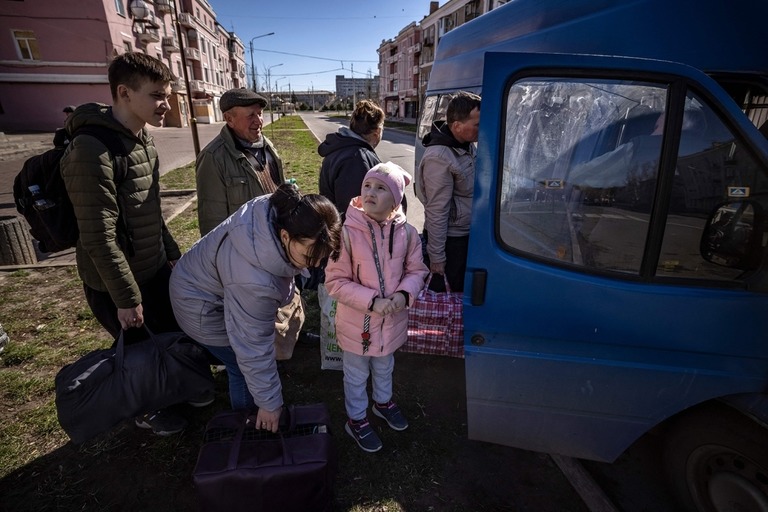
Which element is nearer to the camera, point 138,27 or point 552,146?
point 552,146

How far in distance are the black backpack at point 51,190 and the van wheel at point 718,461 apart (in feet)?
10.0

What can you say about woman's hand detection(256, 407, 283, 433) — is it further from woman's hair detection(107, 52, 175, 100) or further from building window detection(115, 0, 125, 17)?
building window detection(115, 0, 125, 17)

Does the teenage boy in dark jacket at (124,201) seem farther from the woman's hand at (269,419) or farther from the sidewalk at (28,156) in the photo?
the sidewalk at (28,156)

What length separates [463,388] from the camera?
308 centimetres

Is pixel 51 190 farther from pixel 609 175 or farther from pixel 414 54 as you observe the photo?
pixel 414 54

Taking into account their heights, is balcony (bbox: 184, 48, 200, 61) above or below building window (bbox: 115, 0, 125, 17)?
below

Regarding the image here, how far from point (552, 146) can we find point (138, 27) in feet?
130

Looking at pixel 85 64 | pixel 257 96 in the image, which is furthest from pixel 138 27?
pixel 257 96

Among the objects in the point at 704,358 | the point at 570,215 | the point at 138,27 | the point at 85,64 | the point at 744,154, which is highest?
the point at 138,27

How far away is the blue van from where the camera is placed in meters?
1.57

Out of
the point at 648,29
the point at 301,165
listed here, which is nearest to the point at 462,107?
the point at 648,29

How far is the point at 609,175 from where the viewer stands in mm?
1708

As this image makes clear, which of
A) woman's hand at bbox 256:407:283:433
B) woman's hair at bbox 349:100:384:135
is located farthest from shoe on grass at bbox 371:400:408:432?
woman's hair at bbox 349:100:384:135

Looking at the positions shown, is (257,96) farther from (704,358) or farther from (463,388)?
(704,358)
